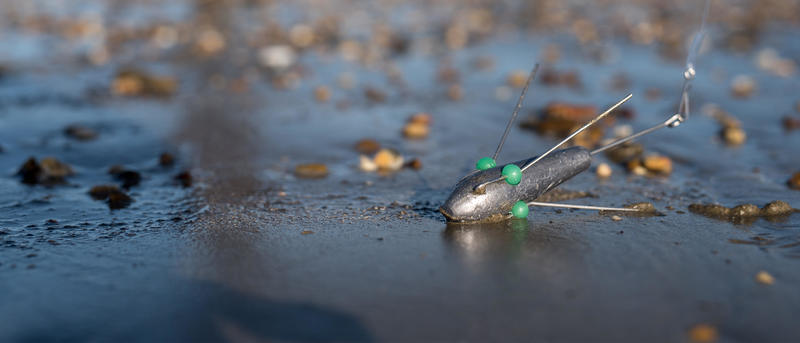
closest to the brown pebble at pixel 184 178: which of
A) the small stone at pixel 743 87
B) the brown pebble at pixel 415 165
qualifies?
the brown pebble at pixel 415 165

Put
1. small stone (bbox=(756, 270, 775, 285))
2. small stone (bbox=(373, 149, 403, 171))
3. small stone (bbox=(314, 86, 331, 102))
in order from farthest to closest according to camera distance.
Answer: small stone (bbox=(314, 86, 331, 102)), small stone (bbox=(373, 149, 403, 171)), small stone (bbox=(756, 270, 775, 285))

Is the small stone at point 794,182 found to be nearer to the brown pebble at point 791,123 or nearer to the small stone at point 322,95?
the brown pebble at point 791,123

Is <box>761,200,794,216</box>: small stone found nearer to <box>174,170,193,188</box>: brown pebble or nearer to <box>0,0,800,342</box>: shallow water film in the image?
<box>0,0,800,342</box>: shallow water film

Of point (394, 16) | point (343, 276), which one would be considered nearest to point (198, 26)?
point (394, 16)

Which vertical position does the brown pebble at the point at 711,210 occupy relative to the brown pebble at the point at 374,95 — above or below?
below

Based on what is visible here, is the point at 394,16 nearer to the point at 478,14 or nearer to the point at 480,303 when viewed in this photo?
the point at 478,14

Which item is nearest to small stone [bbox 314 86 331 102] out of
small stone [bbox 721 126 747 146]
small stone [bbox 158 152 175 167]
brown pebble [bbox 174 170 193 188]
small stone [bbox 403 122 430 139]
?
small stone [bbox 403 122 430 139]

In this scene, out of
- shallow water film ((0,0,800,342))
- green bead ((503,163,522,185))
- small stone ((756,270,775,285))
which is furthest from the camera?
green bead ((503,163,522,185))
